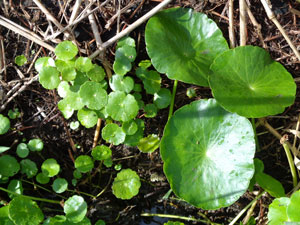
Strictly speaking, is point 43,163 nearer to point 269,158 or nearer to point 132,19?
point 132,19

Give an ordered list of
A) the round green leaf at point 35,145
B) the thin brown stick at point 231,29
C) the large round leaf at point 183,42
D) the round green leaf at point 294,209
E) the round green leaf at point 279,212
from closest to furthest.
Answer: the round green leaf at point 294,209 → the round green leaf at point 279,212 → the large round leaf at point 183,42 → the thin brown stick at point 231,29 → the round green leaf at point 35,145

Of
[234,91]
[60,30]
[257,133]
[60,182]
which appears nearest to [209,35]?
[234,91]

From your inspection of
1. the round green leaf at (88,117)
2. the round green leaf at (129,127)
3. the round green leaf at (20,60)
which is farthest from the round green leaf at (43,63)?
the round green leaf at (129,127)

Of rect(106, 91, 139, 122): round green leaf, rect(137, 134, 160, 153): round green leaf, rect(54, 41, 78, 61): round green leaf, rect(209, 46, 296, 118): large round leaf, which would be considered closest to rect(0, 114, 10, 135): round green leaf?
rect(54, 41, 78, 61): round green leaf

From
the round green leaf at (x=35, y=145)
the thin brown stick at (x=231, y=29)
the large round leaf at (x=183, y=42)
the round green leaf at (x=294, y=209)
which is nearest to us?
the round green leaf at (x=294, y=209)

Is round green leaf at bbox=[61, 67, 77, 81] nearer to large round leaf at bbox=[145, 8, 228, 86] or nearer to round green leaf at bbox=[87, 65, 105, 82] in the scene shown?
round green leaf at bbox=[87, 65, 105, 82]

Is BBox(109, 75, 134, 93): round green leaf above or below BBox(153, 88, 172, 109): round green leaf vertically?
above

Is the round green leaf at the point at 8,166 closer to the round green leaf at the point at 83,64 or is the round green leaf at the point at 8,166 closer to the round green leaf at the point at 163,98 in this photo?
the round green leaf at the point at 83,64
